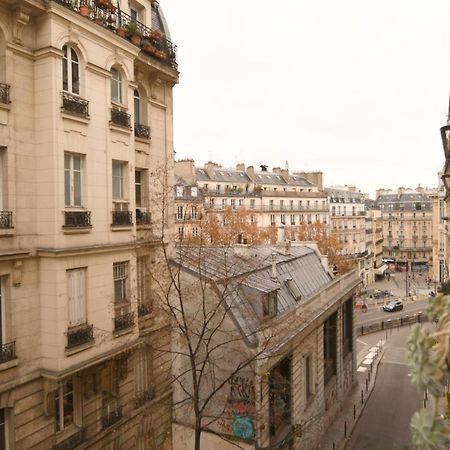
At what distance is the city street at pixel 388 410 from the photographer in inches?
837

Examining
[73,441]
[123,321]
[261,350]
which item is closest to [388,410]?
[261,350]

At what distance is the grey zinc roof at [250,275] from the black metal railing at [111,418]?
466cm

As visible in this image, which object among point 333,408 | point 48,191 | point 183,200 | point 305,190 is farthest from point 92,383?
point 305,190

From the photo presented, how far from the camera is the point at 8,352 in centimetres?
1052

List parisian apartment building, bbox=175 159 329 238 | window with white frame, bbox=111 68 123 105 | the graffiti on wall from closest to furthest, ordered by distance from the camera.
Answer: window with white frame, bbox=111 68 123 105
the graffiti on wall
parisian apartment building, bbox=175 159 329 238

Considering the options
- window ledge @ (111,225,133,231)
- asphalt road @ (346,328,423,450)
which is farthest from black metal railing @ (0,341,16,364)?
asphalt road @ (346,328,423,450)

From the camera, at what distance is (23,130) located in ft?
36.0

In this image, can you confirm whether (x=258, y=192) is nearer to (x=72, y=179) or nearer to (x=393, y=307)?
(x=393, y=307)

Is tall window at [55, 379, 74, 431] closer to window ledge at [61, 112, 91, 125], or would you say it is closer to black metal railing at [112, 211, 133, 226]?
black metal railing at [112, 211, 133, 226]

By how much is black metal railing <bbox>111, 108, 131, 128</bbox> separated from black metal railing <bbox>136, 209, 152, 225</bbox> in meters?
3.00

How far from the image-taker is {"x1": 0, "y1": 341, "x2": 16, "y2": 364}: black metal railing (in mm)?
10375

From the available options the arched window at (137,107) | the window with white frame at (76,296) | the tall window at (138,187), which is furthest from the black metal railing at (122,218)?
the arched window at (137,107)

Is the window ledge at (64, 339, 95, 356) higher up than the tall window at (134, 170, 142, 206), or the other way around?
the tall window at (134, 170, 142, 206)

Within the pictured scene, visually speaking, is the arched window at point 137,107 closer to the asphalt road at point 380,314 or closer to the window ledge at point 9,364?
the window ledge at point 9,364
